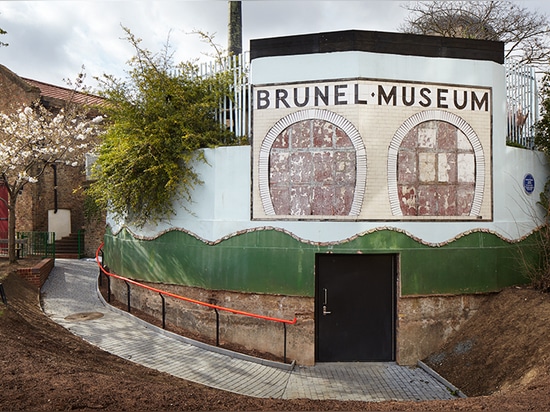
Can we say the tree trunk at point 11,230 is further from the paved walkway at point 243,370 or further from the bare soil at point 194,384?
the paved walkway at point 243,370

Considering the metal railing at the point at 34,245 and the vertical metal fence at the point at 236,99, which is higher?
the vertical metal fence at the point at 236,99

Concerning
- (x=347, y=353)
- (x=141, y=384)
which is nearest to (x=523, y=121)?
(x=347, y=353)

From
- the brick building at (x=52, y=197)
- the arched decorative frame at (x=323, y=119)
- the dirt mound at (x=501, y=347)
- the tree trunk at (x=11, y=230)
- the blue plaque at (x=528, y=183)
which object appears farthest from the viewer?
the brick building at (x=52, y=197)

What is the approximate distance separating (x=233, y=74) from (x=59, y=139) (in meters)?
9.11

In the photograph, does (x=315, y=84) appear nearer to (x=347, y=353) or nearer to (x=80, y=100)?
(x=347, y=353)

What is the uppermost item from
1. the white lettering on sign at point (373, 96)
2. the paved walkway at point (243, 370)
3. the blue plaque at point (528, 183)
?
the white lettering on sign at point (373, 96)

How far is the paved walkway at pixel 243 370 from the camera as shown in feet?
23.5

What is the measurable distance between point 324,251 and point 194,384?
3.49m

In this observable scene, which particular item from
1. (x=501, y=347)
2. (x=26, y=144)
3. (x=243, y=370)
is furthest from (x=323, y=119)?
(x=26, y=144)

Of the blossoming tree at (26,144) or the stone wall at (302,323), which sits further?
the blossoming tree at (26,144)

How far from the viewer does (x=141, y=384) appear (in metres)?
5.29

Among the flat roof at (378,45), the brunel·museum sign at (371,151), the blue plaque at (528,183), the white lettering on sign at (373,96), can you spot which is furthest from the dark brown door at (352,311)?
the flat roof at (378,45)

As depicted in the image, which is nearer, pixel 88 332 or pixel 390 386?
pixel 390 386

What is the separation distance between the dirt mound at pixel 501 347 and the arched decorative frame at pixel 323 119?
3.37 m
